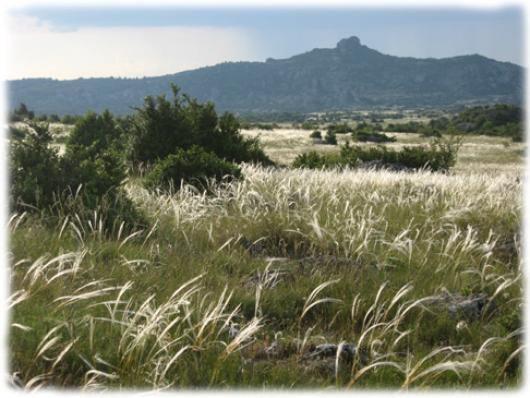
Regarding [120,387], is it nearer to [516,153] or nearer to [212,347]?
[212,347]

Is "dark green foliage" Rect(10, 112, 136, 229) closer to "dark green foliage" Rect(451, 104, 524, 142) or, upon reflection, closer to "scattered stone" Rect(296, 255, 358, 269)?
"scattered stone" Rect(296, 255, 358, 269)

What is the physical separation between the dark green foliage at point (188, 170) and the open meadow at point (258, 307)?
9.86 feet

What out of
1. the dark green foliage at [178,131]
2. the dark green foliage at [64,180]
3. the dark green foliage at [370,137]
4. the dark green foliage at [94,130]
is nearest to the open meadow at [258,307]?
the dark green foliage at [64,180]

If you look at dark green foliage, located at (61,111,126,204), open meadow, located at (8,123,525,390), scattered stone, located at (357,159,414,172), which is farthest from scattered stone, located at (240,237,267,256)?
scattered stone, located at (357,159,414,172)

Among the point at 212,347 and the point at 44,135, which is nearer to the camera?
the point at 212,347

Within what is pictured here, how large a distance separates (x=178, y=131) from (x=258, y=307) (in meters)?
15.2

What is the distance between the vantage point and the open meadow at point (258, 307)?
3.17 metres

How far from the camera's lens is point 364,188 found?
33.2 ft

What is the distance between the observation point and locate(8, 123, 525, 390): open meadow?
317 centimetres

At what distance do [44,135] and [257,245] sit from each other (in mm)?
3569

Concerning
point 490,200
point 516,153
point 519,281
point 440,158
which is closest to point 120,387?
point 519,281

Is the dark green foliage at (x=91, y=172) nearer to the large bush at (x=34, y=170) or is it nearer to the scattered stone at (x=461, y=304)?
the large bush at (x=34, y=170)

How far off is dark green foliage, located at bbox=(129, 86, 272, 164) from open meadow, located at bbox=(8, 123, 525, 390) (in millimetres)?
11119

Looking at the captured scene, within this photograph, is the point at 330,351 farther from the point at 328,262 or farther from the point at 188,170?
the point at 188,170
